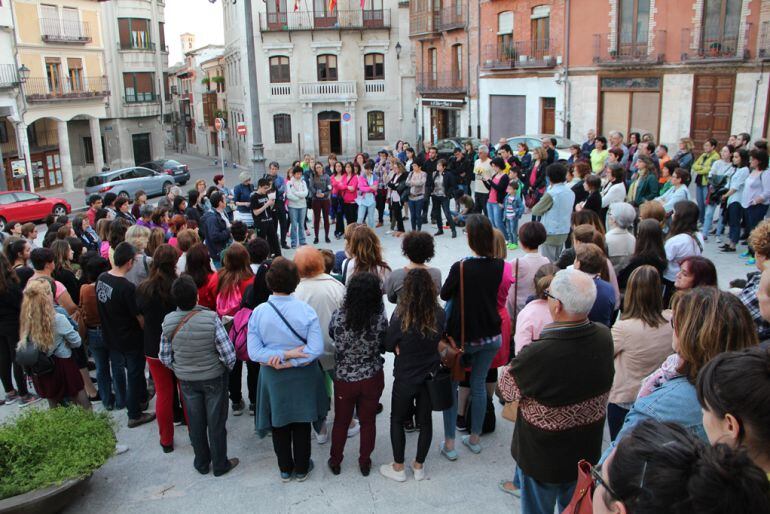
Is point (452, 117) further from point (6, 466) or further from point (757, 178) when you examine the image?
point (6, 466)

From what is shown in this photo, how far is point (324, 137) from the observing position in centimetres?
4078

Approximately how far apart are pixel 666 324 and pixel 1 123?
32.3m

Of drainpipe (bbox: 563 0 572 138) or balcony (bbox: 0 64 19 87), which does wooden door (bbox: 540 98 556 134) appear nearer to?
drainpipe (bbox: 563 0 572 138)

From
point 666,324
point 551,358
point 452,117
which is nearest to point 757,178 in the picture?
point 666,324

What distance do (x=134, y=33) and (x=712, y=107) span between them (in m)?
31.2

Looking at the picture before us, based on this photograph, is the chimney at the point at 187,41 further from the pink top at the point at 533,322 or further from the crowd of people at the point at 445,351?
the pink top at the point at 533,322

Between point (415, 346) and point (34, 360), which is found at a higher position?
point (415, 346)

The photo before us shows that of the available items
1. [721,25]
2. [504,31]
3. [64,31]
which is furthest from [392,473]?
[64,31]

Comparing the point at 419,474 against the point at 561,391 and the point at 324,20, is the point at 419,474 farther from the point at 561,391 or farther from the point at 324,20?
the point at 324,20

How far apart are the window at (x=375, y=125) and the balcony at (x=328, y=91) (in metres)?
1.89

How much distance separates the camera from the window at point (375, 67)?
40.4 metres

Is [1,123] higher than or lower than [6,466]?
higher

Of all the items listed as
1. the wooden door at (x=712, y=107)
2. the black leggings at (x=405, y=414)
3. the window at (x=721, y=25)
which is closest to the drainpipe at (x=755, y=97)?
the wooden door at (x=712, y=107)

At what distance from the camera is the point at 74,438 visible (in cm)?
475
